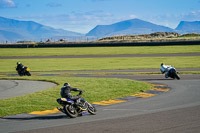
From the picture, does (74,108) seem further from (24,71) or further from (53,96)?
(24,71)

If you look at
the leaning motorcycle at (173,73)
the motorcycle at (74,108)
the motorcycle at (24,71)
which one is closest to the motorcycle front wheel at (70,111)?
the motorcycle at (74,108)

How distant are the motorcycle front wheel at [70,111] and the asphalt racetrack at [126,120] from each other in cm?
19

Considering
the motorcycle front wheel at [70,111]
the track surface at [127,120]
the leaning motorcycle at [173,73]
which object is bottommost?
the track surface at [127,120]

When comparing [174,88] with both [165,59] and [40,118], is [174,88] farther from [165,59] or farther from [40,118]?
[165,59]

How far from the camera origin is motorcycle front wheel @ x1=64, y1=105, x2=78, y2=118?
13953 mm

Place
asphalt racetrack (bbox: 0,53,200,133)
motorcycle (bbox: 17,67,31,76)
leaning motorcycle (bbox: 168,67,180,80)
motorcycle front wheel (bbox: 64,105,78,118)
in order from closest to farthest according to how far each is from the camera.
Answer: asphalt racetrack (bbox: 0,53,200,133) → motorcycle front wheel (bbox: 64,105,78,118) → leaning motorcycle (bbox: 168,67,180,80) → motorcycle (bbox: 17,67,31,76)

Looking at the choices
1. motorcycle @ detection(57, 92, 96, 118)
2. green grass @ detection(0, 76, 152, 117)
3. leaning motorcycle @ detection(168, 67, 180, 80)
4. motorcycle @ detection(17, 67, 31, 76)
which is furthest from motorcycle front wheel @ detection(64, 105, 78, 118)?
motorcycle @ detection(17, 67, 31, 76)

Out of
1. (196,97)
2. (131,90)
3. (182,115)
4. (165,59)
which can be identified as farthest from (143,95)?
(165,59)

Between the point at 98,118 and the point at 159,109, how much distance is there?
124 inches

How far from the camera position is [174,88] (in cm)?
2392

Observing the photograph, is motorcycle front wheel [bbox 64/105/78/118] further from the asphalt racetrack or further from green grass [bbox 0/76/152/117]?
green grass [bbox 0/76/152/117]

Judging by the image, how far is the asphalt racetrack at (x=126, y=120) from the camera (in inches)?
468

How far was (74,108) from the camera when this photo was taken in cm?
1426

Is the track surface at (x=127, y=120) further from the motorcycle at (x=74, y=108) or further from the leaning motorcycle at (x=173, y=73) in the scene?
the leaning motorcycle at (x=173, y=73)
